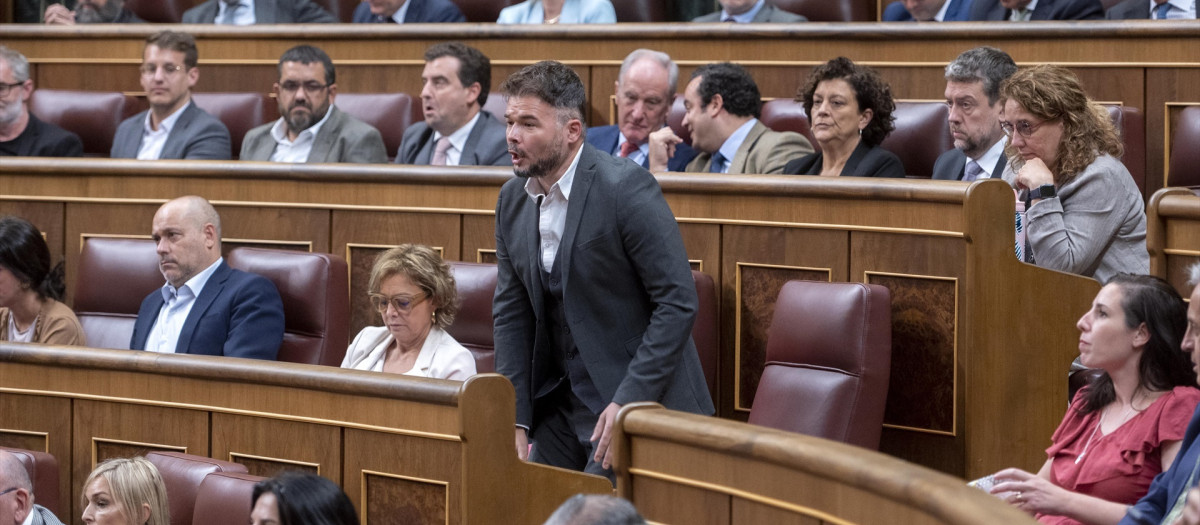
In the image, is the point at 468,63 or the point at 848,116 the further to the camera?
the point at 468,63

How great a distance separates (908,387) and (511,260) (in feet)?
1.19

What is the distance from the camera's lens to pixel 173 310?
1.47 m

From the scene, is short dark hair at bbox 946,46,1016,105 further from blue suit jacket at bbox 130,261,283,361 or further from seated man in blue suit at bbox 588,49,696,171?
blue suit jacket at bbox 130,261,283,361

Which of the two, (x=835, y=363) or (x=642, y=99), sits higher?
(x=642, y=99)

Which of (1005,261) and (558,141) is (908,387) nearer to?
(1005,261)

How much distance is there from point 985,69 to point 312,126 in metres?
0.86

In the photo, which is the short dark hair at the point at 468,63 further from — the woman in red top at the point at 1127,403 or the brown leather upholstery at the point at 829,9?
the woman in red top at the point at 1127,403

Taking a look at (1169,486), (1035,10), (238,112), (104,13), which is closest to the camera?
(1169,486)

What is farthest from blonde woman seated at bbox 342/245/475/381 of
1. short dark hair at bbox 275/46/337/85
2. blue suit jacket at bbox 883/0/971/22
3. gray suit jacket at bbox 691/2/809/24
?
blue suit jacket at bbox 883/0/971/22

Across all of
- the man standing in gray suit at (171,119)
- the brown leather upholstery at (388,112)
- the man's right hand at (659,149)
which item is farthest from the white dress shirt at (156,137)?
the man's right hand at (659,149)

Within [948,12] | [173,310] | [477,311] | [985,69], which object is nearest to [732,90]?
[985,69]

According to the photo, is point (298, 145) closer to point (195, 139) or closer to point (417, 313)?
point (195, 139)

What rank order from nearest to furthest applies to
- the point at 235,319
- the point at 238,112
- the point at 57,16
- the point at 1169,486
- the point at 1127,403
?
1. the point at 1169,486
2. the point at 1127,403
3. the point at 235,319
4. the point at 238,112
5. the point at 57,16

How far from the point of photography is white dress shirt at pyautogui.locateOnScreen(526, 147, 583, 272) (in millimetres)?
1080
